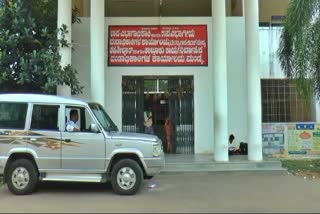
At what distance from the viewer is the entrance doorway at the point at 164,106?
18.0m

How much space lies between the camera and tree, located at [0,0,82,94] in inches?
558

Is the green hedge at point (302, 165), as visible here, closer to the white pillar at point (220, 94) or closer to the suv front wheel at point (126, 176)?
the white pillar at point (220, 94)

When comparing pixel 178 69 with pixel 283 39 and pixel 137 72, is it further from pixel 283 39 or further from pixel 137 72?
pixel 283 39

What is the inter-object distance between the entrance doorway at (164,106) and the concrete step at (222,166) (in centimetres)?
327

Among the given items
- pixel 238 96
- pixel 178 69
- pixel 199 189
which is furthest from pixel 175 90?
pixel 199 189

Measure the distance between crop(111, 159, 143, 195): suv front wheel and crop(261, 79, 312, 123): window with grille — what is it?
9213 millimetres

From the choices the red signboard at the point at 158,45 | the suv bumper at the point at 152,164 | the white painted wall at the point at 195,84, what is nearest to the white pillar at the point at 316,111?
the white painted wall at the point at 195,84

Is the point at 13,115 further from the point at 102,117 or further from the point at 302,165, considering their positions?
the point at 302,165

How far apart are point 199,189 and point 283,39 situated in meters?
5.82

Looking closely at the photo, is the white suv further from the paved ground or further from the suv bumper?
the paved ground

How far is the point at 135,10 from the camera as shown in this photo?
824 inches

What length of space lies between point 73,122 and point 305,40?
259 inches

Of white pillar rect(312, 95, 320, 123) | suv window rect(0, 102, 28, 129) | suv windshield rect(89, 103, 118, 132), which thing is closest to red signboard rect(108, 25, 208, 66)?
white pillar rect(312, 95, 320, 123)

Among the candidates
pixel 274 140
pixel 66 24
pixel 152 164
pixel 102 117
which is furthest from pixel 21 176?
pixel 274 140
